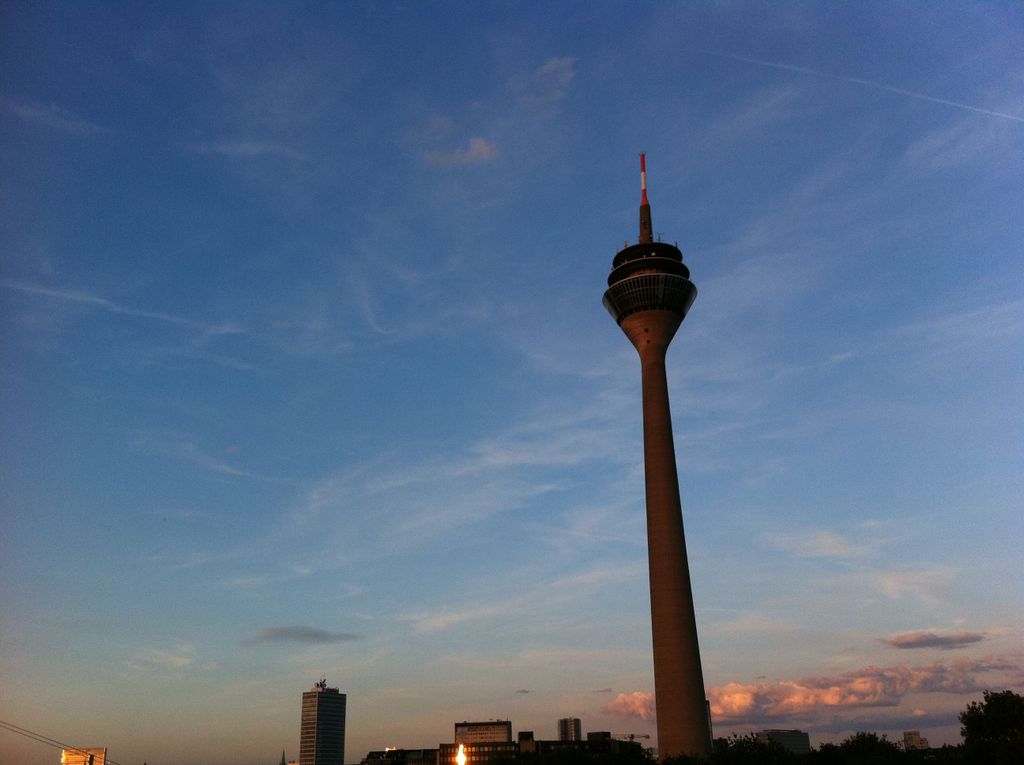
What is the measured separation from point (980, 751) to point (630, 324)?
272ft

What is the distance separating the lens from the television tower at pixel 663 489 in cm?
12800

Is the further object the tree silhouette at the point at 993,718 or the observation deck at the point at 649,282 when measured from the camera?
the observation deck at the point at 649,282

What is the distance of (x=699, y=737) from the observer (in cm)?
12694

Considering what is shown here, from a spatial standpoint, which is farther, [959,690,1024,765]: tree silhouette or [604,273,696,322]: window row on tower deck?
[604,273,696,322]: window row on tower deck

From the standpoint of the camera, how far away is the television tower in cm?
12800

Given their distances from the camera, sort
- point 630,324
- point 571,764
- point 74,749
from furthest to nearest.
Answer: point 74,749 → point 630,324 → point 571,764

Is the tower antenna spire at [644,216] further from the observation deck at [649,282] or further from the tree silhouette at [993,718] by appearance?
the tree silhouette at [993,718]

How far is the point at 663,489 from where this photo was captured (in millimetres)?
139000

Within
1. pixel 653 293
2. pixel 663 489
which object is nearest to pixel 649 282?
pixel 653 293

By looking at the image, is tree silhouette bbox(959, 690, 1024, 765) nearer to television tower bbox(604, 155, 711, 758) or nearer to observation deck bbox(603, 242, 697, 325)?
television tower bbox(604, 155, 711, 758)

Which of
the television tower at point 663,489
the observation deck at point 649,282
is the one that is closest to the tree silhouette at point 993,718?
the television tower at point 663,489

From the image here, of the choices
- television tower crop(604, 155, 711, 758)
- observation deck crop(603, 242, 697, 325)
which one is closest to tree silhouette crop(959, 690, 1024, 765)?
television tower crop(604, 155, 711, 758)

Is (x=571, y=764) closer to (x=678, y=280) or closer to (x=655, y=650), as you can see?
(x=655, y=650)

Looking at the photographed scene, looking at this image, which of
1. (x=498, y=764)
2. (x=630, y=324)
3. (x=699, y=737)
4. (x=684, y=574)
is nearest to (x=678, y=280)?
(x=630, y=324)
